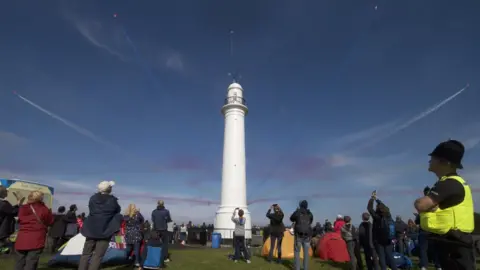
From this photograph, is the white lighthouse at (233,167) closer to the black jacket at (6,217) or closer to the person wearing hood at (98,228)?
the black jacket at (6,217)

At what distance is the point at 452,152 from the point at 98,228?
18.7ft

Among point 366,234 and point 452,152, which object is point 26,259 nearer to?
Answer: point 452,152

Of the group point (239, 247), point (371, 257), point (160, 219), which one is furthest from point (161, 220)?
point (371, 257)

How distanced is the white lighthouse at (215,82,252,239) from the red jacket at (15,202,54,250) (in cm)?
1803

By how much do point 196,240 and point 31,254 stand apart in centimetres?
1738

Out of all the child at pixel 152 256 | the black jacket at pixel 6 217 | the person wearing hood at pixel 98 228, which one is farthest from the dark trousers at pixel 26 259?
the child at pixel 152 256

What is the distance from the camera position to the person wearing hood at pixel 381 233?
7908 millimetres

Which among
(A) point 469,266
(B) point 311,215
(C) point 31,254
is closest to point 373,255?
(B) point 311,215

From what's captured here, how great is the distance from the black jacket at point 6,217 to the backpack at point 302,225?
720 centimetres

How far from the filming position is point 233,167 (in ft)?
81.5

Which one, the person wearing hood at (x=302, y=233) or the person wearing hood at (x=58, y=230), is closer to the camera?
the person wearing hood at (x=302, y=233)

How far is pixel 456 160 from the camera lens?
2977mm

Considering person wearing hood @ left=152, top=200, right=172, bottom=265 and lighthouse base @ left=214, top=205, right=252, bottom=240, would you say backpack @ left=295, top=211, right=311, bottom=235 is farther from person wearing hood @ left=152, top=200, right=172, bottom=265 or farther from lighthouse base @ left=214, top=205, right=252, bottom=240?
lighthouse base @ left=214, top=205, right=252, bottom=240

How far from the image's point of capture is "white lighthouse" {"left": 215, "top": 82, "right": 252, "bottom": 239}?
23.5 m
